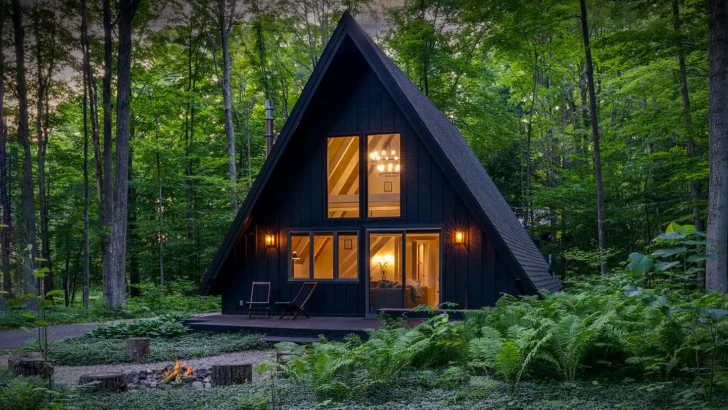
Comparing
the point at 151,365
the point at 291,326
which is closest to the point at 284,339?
the point at 291,326

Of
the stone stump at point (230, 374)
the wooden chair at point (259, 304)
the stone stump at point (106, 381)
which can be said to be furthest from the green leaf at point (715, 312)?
the wooden chair at point (259, 304)

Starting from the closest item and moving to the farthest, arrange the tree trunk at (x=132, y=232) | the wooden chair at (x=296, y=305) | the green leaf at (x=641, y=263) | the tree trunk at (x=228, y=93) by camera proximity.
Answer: the green leaf at (x=641, y=263)
the wooden chair at (x=296, y=305)
the tree trunk at (x=228, y=93)
the tree trunk at (x=132, y=232)

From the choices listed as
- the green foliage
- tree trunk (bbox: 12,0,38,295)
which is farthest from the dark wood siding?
the green foliage

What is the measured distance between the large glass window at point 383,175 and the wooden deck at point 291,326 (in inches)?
92.4

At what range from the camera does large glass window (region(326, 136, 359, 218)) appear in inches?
482

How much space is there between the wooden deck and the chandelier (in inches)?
121

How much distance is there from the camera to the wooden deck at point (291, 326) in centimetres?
1012

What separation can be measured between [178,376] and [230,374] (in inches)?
48.4

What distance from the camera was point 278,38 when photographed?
24641 millimetres

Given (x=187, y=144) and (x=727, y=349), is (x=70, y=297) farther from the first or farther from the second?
(x=727, y=349)

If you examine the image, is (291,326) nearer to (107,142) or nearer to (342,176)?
(342,176)

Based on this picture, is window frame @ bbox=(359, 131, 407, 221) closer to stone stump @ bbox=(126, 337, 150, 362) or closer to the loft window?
the loft window

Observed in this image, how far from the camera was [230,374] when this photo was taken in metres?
6.55

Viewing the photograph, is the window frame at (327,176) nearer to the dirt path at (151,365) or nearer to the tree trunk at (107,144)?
the dirt path at (151,365)
